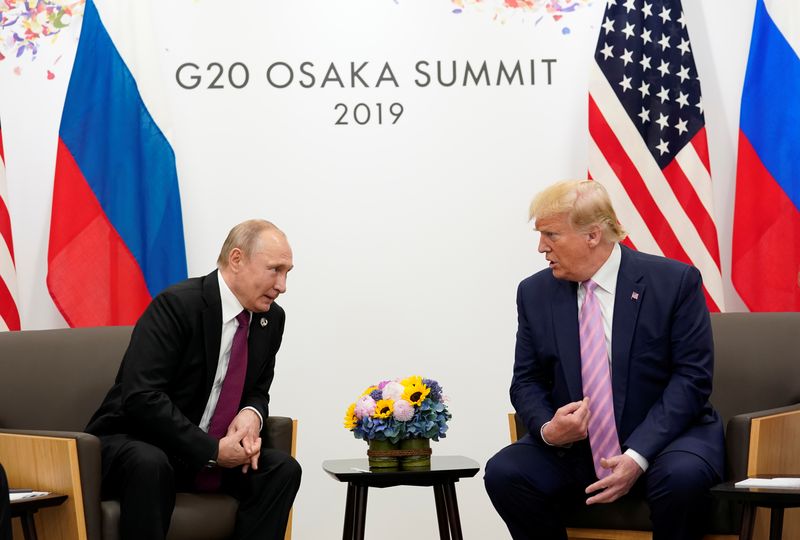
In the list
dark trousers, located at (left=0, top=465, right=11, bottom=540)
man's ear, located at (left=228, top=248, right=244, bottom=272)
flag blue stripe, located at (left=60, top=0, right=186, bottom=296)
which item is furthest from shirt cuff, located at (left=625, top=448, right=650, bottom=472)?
flag blue stripe, located at (left=60, top=0, right=186, bottom=296)

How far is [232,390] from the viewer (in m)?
3.71

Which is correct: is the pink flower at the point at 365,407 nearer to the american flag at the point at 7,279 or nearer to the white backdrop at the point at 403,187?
the white backdrop at the point at 403,187

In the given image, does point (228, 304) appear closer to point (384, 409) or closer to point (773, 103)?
point (384, 409)

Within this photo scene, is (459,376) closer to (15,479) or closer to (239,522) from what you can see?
(239,522)

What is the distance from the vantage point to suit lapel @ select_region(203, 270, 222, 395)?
365 centimetres

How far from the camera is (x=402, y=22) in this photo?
16.3 feet

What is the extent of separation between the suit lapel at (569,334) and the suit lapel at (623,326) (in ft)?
0.40

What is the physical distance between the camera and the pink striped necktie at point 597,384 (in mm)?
3457

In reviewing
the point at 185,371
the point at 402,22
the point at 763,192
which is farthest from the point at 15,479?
the point at 763,192

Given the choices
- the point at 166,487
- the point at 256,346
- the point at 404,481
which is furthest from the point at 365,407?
the point at 166,487

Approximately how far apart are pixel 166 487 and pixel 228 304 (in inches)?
27.2

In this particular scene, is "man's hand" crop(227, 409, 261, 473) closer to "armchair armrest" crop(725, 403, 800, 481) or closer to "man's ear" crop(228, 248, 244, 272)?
"man's ear" crop(228, 248, 244, 272)

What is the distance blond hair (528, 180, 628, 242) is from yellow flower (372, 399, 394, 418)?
31.6 inches

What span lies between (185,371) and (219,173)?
4.84 feet
